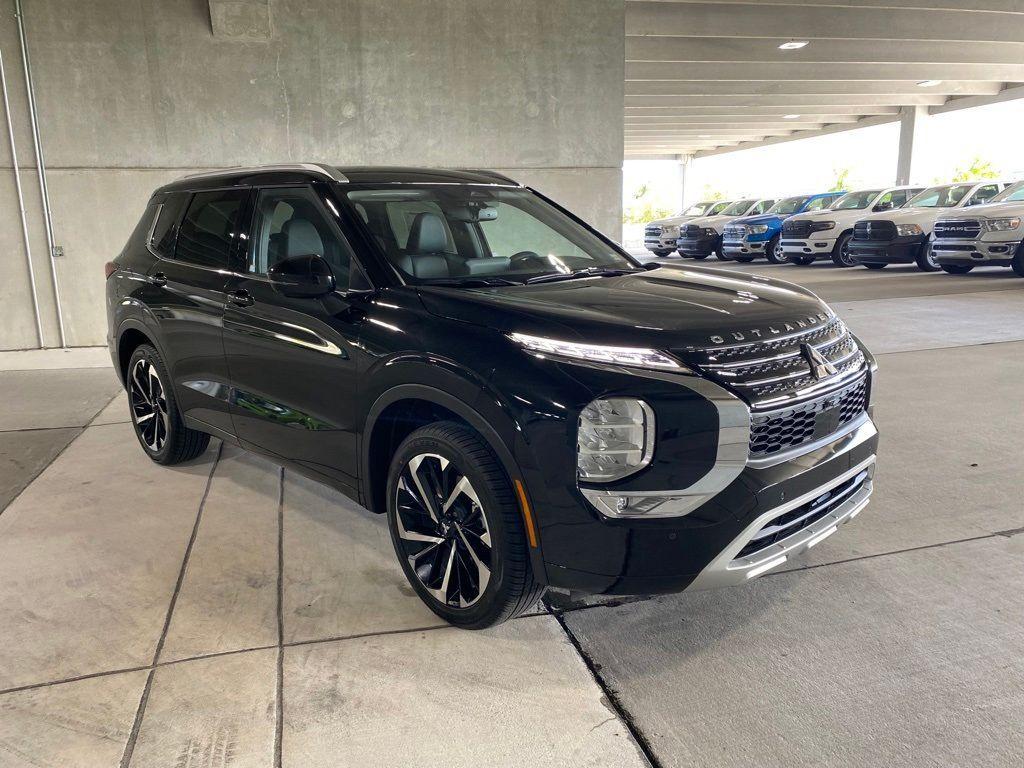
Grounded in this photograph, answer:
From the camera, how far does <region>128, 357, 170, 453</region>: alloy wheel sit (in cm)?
464

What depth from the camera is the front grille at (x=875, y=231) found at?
16.2 meters

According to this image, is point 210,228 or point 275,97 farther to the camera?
point 275,97

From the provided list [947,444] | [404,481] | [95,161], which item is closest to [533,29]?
[95,161]

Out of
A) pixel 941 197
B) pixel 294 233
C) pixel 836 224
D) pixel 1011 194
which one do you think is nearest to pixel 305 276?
pixel 294 233

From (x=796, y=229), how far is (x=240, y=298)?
1699cm

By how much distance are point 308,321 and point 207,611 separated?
3.99 ft

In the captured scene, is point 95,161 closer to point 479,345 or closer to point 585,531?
point 479,345

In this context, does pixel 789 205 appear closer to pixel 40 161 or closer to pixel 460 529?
pixel 40 161

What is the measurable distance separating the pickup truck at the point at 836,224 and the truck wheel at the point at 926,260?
4.77 ft

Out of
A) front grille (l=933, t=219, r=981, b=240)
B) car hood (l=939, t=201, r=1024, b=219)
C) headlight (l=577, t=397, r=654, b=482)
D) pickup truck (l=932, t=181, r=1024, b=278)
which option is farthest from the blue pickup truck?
headlight (l=577, t=397, r=654, b=482)

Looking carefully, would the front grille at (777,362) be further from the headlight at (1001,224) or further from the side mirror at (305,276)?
the headlight at (1001,224)

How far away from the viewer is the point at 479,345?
104 inches

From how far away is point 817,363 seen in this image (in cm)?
275

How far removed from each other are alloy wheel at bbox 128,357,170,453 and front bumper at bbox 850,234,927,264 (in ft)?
50.1
